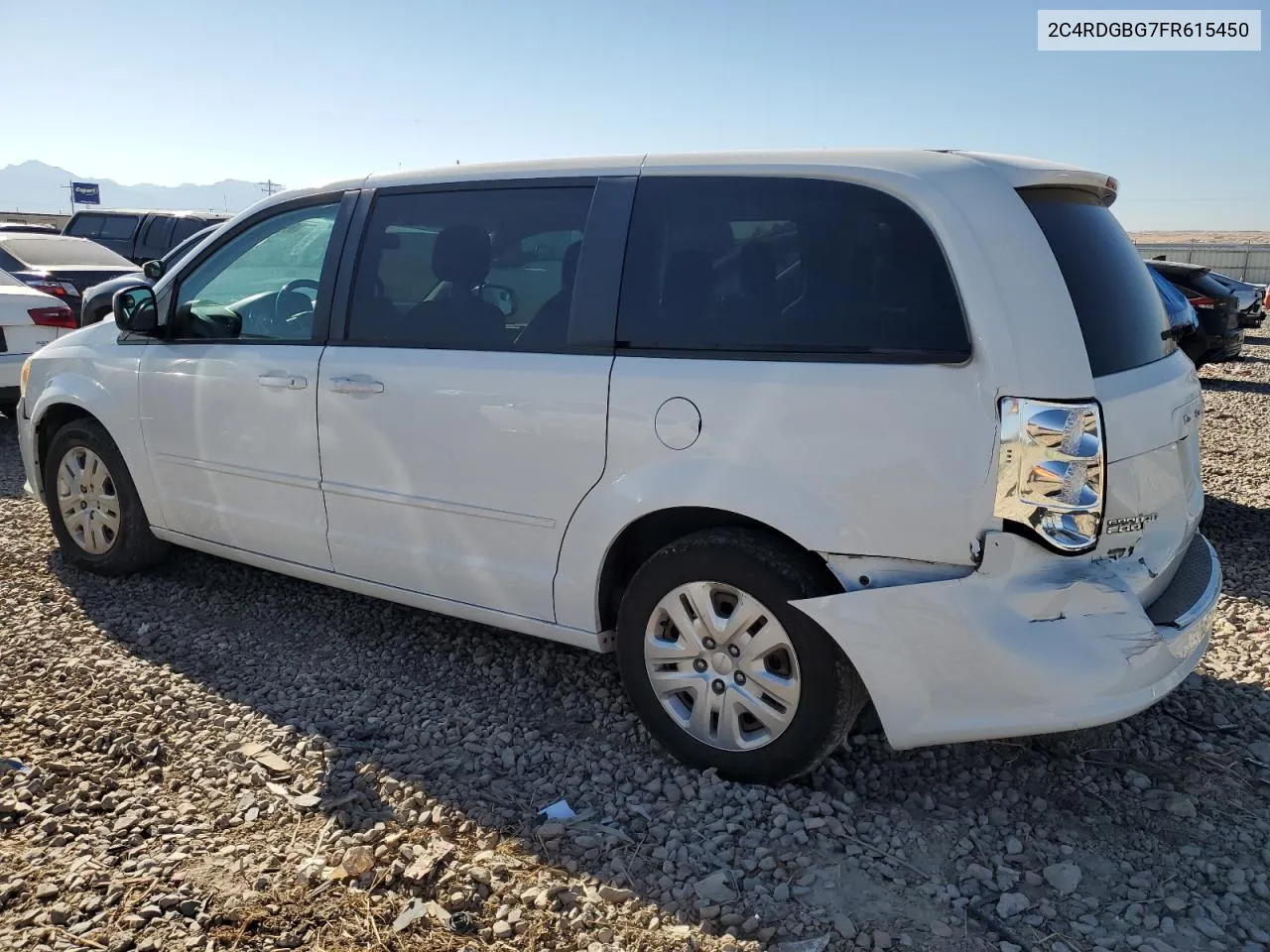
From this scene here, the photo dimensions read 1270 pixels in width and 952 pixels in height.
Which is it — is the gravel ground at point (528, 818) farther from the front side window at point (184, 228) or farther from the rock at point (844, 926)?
the front side window at point (184, 228)

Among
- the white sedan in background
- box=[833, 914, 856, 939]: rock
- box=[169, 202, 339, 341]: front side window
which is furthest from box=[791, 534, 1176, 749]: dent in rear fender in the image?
the white sedan in background

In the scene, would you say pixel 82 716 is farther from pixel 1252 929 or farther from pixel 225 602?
pixel 1252 929

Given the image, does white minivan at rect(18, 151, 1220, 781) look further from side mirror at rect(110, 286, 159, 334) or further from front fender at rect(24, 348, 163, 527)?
front fender at rect(24, 348, 163, 527)

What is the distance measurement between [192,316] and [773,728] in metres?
3.11

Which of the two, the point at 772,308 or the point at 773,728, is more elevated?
the point at 772,308

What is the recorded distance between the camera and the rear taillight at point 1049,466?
257 cm

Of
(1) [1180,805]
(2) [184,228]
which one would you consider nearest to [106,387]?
(1) [1180,805]

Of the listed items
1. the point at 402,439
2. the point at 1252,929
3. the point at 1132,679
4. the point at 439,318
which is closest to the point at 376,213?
the point at 439,318

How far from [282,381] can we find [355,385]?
0.43 metres

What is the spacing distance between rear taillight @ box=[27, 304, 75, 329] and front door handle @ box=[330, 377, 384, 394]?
6.09 metres

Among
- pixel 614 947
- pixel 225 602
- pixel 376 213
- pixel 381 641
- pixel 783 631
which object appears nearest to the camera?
pixel 614 947

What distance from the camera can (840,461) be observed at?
9.12 ft

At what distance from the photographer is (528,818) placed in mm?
3025

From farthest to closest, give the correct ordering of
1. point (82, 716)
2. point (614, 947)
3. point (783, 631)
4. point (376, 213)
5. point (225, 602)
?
point (225, 602) → point (376, 213) → point (82, 716) → point (783, 631) → point (614, 947)
